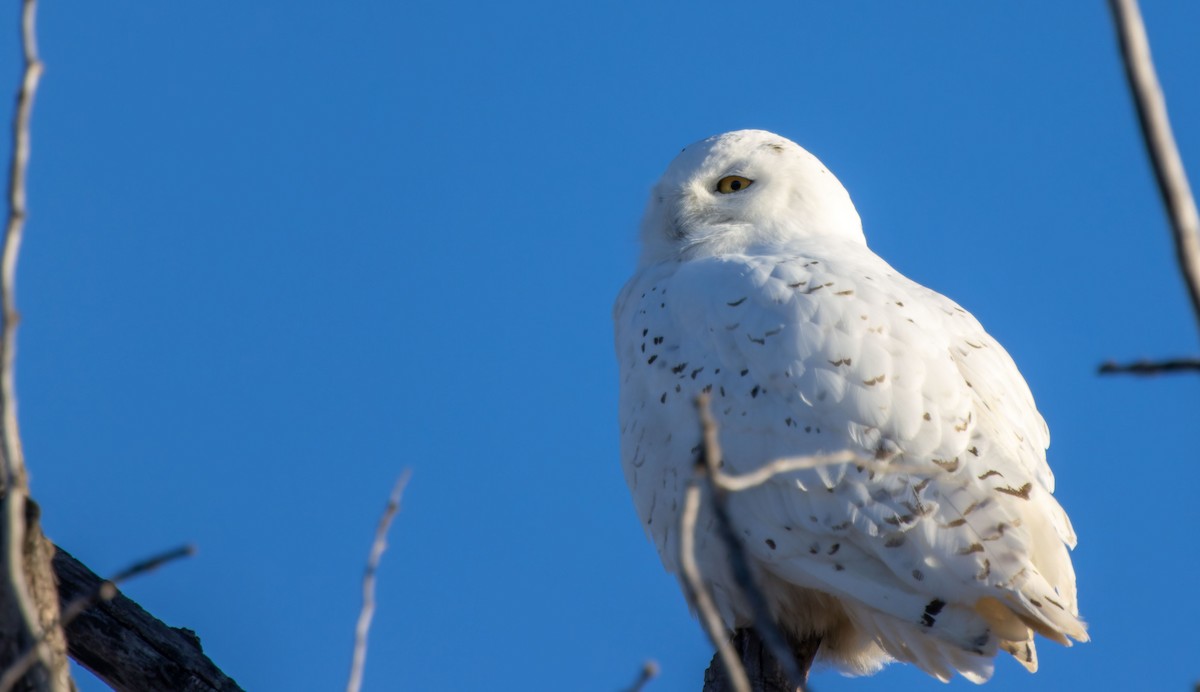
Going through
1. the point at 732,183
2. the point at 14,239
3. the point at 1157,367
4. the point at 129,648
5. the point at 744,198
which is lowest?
the point at 1157,367

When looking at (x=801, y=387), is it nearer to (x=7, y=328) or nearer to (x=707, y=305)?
(x=707, y=305)

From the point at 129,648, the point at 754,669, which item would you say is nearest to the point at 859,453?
the point at 754,669

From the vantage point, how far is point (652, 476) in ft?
13.2

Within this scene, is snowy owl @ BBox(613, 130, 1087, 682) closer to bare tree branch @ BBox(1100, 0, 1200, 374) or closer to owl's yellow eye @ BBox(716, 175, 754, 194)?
owl's yellow eye @ BBox(716, 175, 754, 194)

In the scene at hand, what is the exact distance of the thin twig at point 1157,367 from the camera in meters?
1.20

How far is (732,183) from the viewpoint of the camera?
5.03 metres

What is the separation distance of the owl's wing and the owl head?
771 mm

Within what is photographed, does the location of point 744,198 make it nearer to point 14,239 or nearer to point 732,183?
point 732,183

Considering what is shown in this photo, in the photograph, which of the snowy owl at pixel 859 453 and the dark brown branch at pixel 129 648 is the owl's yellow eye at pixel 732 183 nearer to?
the snowy owl at pixel 859 453

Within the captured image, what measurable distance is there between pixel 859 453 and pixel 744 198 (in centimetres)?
152

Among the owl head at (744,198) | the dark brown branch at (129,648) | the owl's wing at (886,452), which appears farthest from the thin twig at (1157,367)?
the owl head at (744,198)

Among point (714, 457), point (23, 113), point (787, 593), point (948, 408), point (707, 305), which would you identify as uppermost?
point (707, 305)

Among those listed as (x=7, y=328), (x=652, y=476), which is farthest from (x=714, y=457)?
(x=652, y=476)

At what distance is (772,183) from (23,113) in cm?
372
